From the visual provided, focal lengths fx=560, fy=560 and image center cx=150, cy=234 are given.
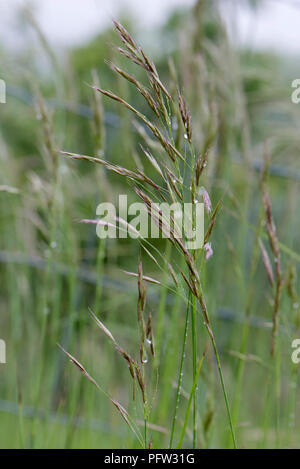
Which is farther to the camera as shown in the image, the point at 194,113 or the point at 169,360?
the point at 194,113

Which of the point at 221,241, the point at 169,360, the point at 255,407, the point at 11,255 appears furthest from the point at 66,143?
the point at 255,407

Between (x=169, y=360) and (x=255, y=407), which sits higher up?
(x=169, y=360)

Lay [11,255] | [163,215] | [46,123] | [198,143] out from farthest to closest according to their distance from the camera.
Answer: [11,255] < [198,143] < [46,123] < [163,215]

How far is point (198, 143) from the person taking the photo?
28.9 inches

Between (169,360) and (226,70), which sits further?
(226,70)

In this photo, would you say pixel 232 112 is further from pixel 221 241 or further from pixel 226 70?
pixel 221 241
